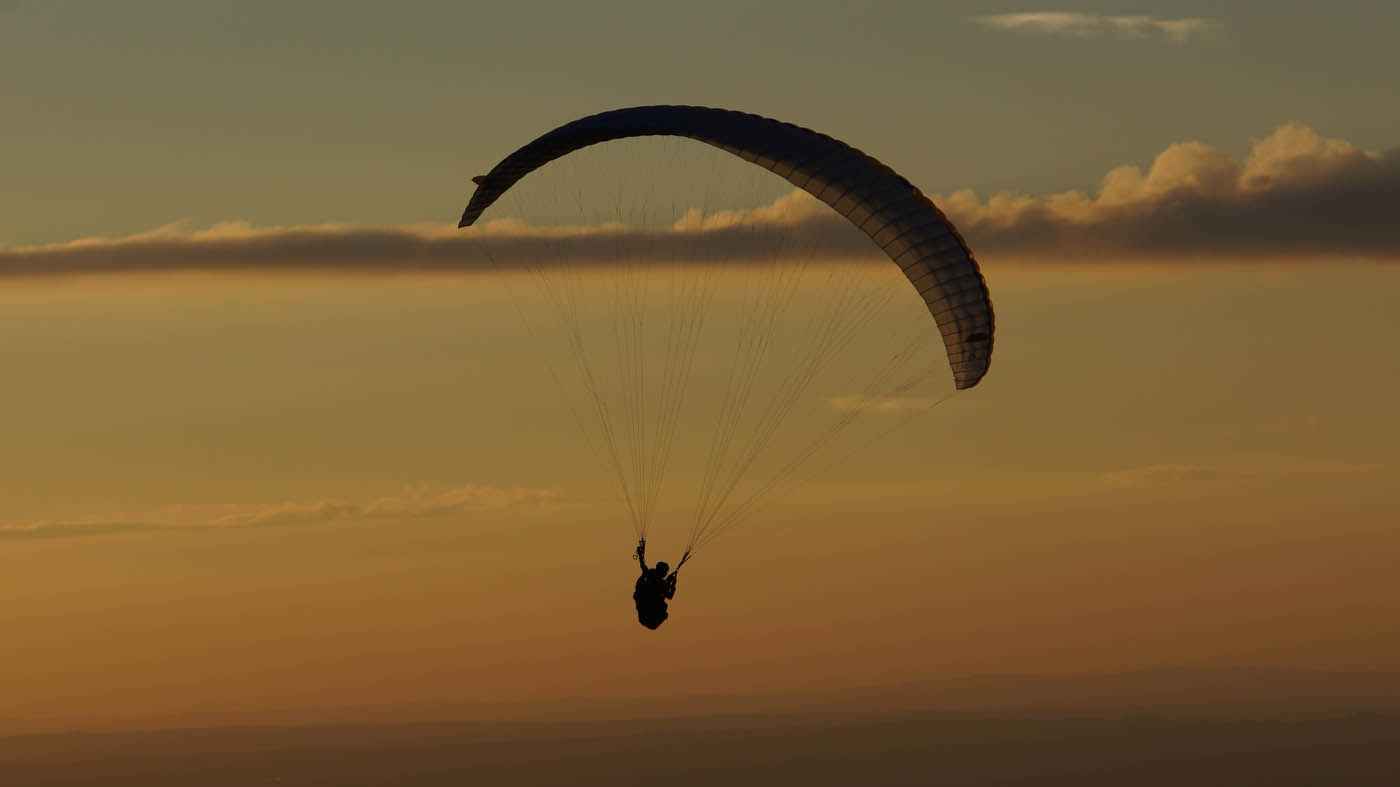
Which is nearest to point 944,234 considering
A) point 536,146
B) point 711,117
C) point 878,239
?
point 878,239

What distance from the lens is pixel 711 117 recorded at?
207ft

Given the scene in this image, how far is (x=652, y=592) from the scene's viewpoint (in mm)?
63188

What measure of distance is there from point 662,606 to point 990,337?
11.5m

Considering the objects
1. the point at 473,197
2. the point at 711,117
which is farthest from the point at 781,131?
the point at 473,197

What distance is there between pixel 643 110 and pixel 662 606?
13606mm

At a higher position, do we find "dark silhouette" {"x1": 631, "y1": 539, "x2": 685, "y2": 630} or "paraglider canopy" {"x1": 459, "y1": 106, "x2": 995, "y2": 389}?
"paraglider canopy" {"x1": 459, "y1": 106, "x2": 995, "y2": 389}

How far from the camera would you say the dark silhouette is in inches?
2484

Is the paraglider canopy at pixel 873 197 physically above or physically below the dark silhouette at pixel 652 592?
above

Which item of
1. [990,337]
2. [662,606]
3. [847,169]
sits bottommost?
[662,606]

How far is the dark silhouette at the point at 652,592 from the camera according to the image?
63094 millimetres

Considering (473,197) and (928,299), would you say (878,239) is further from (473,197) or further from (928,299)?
(473,197)

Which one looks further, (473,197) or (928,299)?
(473,197)

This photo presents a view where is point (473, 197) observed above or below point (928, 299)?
above

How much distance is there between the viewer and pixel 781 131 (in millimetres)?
62594
